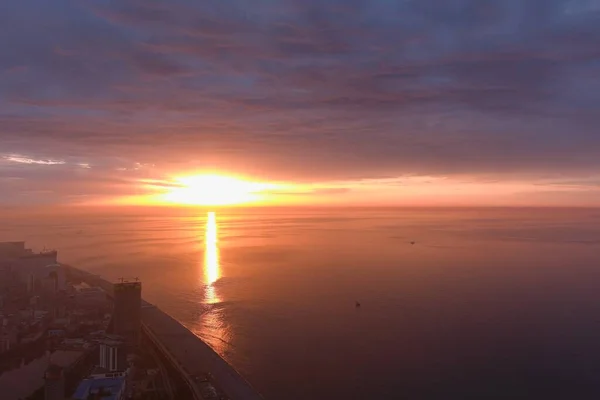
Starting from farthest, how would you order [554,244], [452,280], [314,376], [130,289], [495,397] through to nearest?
[554,244] < [452,280] < [130,289] < [314,376] < [495,397]

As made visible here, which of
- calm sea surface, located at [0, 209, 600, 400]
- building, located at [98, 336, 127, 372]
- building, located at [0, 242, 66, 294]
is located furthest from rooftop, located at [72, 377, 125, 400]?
building, located at [0, 242, 66, 294]

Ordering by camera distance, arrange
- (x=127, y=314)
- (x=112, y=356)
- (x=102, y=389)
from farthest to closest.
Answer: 1. (x=127, y=314)
2. (x=112, y=356)
3. (x=102, y=389)

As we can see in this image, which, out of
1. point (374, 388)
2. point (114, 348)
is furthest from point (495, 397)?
point (114, 348)

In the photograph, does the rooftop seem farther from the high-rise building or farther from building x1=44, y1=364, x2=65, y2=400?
the high-rise building

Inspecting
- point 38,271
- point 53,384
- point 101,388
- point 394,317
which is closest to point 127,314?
point 53,384

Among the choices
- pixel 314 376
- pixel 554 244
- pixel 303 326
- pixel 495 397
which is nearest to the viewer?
pixel 495 397

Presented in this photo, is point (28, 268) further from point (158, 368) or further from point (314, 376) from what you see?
point (314, 376)

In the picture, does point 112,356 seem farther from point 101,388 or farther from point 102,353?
point 101,388

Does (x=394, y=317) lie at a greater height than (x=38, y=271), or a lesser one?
lesser

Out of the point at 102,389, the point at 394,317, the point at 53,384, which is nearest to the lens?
the point at 102,389
